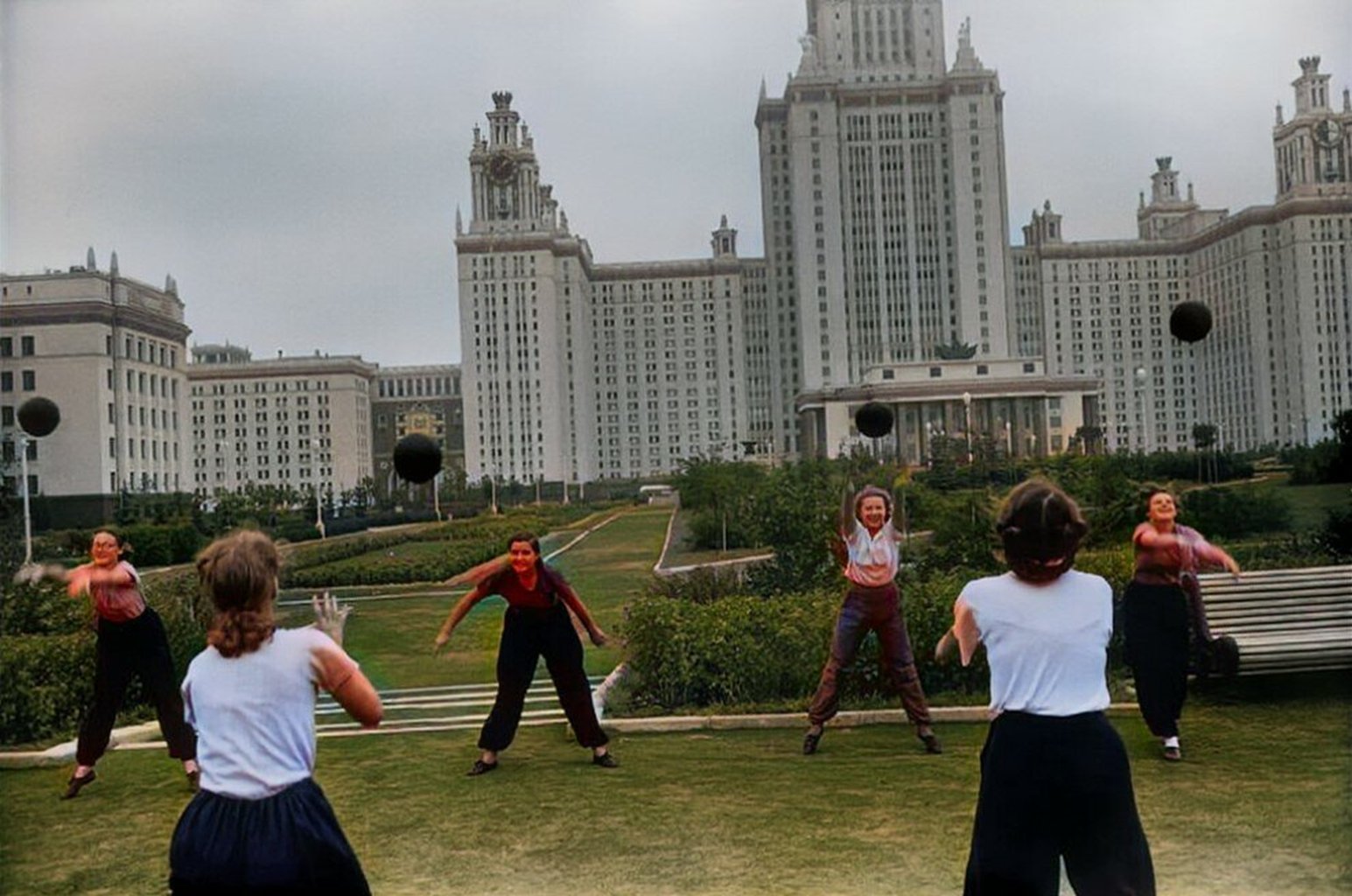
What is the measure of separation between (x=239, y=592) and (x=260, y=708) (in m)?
0.28

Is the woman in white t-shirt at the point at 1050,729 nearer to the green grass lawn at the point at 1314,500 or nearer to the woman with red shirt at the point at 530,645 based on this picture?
the woman with red shirt at the point at 530,645

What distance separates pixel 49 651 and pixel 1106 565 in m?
4.01

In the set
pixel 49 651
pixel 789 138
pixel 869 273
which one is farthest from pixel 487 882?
pixel 869 273

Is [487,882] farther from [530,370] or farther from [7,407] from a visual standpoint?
[7,407]

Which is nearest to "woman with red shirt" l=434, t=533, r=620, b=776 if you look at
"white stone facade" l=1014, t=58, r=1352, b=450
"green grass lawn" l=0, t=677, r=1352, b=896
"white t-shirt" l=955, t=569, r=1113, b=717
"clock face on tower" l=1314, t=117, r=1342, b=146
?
"green grass lawn" l=0, t=677, r=1352, b=896

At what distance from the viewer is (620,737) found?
457 centimetres

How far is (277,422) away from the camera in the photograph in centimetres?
462

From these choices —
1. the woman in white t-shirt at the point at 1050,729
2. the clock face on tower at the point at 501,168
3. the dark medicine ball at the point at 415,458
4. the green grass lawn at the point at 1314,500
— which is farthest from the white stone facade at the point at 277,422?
the green grass lawn at the point at 1314,500

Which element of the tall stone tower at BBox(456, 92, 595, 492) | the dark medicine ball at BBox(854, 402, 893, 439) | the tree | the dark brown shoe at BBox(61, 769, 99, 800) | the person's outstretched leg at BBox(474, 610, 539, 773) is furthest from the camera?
the dark medicine ball at BBox(854, 402, 893, 439)

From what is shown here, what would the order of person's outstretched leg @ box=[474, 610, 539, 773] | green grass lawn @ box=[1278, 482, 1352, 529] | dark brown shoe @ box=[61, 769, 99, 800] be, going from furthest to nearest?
green grass lawn @ box=[1278, 482, 1352, 529] < person's outstretched leg @ box=[474, 610, 539, 773] < dark brown shoe @ box=[61, 769, 99, 800]

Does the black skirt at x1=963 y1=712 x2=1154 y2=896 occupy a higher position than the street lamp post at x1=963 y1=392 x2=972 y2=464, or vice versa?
the street lamp post at x1=963 y1=392 x2=972 y2=464

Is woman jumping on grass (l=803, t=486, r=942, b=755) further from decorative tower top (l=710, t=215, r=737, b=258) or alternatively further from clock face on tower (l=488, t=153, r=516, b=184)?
clock face on tower (l=488, t=153, r=516, b=184)

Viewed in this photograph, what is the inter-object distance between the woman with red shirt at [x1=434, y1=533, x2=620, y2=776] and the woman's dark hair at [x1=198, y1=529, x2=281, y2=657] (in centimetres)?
167

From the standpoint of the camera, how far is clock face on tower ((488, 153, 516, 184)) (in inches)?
201
